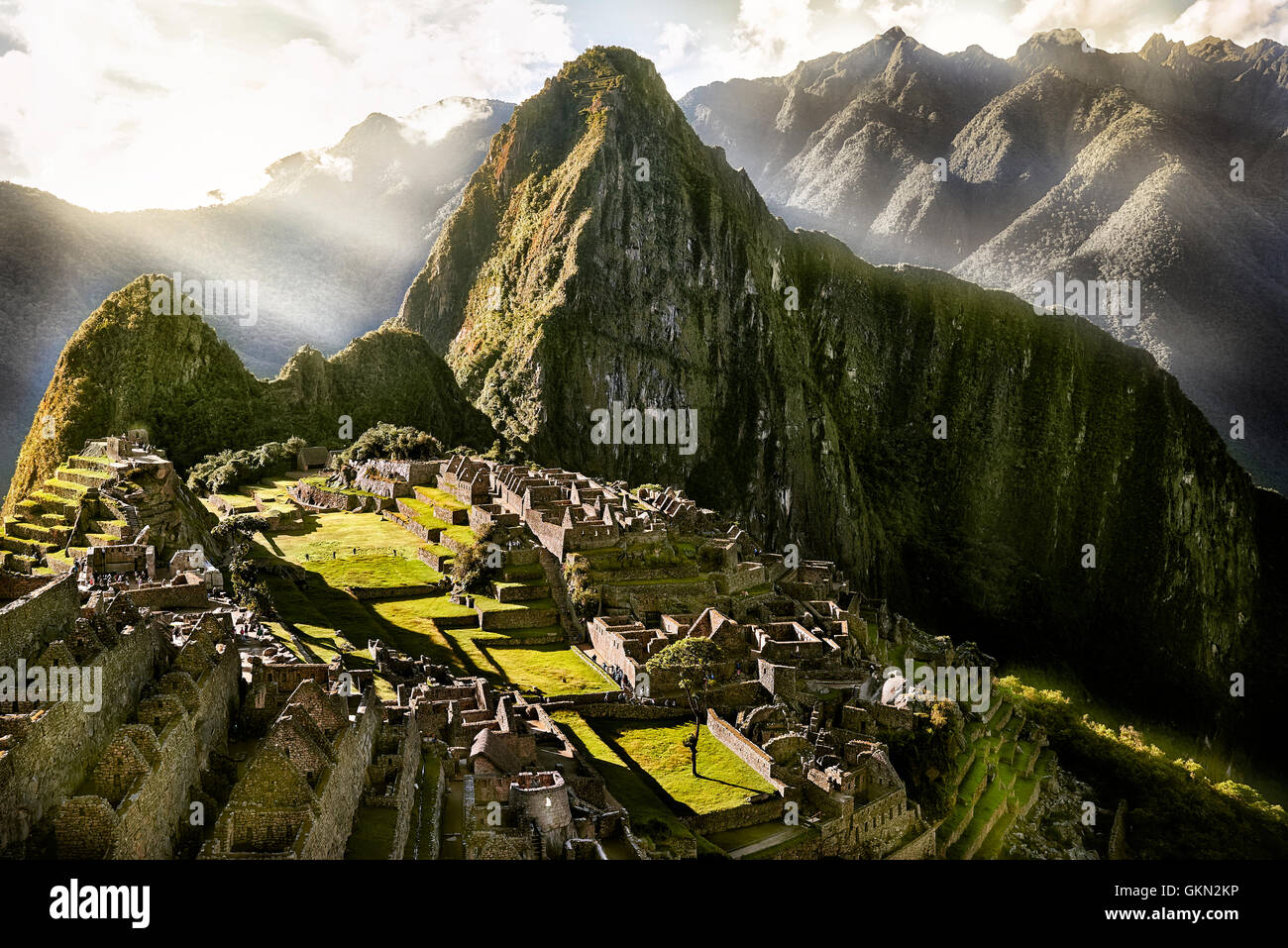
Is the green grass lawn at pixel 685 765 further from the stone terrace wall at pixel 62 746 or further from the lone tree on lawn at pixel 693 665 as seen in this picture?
the stone terrace wall at pixel 62 746

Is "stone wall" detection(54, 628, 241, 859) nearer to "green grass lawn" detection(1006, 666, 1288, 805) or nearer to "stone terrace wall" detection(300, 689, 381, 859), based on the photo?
"stone terrace wall" detection(300, 689, 381, 859)

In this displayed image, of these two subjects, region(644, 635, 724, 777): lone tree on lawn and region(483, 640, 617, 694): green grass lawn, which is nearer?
region(644, 635, 724, 777): lone tree on lawn

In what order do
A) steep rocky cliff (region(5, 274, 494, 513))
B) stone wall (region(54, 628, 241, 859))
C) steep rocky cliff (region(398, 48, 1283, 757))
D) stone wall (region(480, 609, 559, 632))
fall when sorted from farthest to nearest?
steep rocky cliff (region(398, 48, 1283, 757)) → steep rocky cliff (region(5, 274, 494, 513)) → stone wall (region(480, 609, 559, 632)) → stone wall (region(54, 628, 241, 859))

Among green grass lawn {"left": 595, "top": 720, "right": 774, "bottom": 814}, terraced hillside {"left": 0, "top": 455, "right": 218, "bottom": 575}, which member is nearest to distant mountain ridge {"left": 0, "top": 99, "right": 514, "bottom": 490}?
terraced hillside {"left": 0, "top": 455, "right": 218, "bottom": 575}

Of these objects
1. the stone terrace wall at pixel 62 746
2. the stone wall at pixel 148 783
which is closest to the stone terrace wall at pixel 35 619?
the stone terrace wall at pixel 62 746

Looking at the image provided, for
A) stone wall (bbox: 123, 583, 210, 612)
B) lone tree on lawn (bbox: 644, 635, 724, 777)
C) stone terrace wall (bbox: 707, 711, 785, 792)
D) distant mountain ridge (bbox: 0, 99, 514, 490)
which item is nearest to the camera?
stone wall (bbox: 123, 583, 210, 612)
